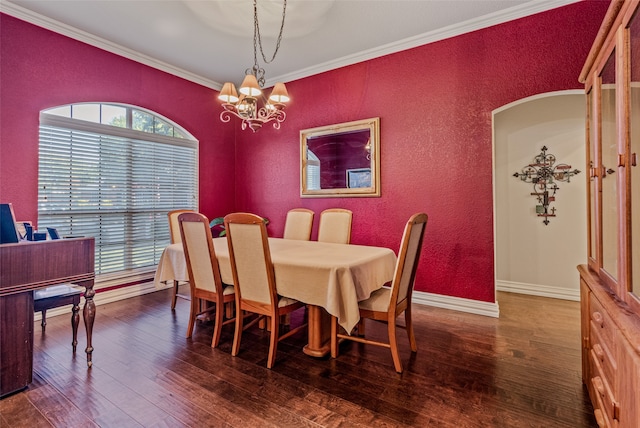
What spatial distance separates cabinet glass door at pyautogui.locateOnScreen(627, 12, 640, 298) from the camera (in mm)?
1150

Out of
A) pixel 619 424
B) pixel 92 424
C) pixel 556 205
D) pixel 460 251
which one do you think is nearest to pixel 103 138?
pixel 92 424

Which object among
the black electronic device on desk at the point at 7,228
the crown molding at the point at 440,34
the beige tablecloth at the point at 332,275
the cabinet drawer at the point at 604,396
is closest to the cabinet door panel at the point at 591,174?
the cabinet drawer at the point at 604,396

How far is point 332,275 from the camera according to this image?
6.81ft

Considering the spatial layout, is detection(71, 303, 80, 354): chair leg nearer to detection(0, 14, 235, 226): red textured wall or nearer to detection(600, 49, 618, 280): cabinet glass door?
detection(0, 14, 235, 226): red textured wall

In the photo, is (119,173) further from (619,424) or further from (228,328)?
(619,424)

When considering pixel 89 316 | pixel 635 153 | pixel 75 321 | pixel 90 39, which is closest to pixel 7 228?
pixel 89 316

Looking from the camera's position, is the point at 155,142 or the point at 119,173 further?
the point at 155,142

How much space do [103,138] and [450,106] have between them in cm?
402

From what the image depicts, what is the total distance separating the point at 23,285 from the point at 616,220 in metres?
3.12

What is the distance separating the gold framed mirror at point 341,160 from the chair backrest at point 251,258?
2130 millimetres

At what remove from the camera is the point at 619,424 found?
1150 millimetres

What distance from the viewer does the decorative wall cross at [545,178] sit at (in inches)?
149

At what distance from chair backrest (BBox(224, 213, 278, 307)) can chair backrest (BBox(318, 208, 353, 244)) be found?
1.26m

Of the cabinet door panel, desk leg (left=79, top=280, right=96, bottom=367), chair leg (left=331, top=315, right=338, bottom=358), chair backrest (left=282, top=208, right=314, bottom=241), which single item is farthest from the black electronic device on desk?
the cabinet door panel
